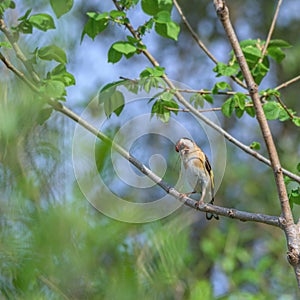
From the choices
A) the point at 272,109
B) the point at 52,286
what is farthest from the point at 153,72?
the point at 52,286

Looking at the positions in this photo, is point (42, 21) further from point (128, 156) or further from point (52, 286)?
point (52, 286)

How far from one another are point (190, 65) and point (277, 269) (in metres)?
2.91

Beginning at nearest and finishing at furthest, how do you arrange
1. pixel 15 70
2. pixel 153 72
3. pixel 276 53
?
1. pixel 15 70
2. pixel 153 72
3. pixel 276 53

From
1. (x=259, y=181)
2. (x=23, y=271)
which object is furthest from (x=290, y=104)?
(x=23, y=271)

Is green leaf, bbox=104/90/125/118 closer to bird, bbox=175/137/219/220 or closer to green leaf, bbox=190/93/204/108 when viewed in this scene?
green leaf, bbox=190/93/204/108

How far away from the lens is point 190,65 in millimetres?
6031

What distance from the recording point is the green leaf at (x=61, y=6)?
1504mm

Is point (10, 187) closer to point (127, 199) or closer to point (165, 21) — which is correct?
point (127, 199)

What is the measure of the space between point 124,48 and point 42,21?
8.1 inches

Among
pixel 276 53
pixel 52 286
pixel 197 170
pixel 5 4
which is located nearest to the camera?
pixel 52 286

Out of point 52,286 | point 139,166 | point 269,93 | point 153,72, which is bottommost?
point 52,286

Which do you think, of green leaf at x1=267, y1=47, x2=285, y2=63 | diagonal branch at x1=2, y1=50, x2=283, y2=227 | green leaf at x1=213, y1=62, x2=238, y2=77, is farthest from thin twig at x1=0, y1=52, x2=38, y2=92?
green leaf at x1=267, y1=47, x2=285, y2=63

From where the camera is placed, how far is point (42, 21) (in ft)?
4.91

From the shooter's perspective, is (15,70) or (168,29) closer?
(15,70)
